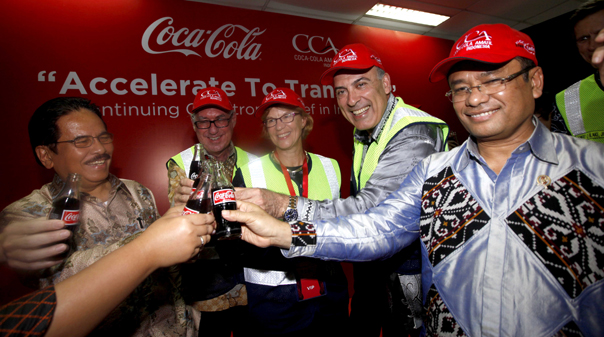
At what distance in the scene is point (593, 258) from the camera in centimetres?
102

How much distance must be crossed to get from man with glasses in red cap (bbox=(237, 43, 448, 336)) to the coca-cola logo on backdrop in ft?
7.92

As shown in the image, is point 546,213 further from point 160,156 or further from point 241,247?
point 160,156

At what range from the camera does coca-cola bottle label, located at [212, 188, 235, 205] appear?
55.5 inches

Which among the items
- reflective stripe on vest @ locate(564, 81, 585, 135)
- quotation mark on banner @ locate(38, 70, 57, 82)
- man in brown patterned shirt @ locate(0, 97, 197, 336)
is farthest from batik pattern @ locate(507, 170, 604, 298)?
quotation mark on banner @ locate(38, 70, 57, 82)

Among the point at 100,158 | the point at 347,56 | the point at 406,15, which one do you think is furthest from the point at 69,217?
the point at 406,15

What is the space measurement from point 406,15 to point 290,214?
16.1 ft

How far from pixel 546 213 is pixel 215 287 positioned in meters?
2.27

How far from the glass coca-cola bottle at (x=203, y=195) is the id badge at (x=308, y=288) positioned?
0.91 m

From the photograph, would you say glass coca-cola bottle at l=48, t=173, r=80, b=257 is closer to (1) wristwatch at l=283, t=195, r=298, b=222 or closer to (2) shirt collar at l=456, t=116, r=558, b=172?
(1) wristwatch at l=283, t=195, r=298, b=222

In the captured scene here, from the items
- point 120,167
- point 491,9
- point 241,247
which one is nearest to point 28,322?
point 241,247

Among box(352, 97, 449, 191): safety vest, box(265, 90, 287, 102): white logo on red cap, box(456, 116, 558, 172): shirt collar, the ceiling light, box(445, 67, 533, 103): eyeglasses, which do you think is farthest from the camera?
the ceiling light

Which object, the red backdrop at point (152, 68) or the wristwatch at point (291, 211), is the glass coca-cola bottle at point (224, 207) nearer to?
the wristwatch at point (291, 211)

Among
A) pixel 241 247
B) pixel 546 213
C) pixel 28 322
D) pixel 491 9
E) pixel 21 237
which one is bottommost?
pixel 241 247

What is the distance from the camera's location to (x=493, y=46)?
48.9 inches
